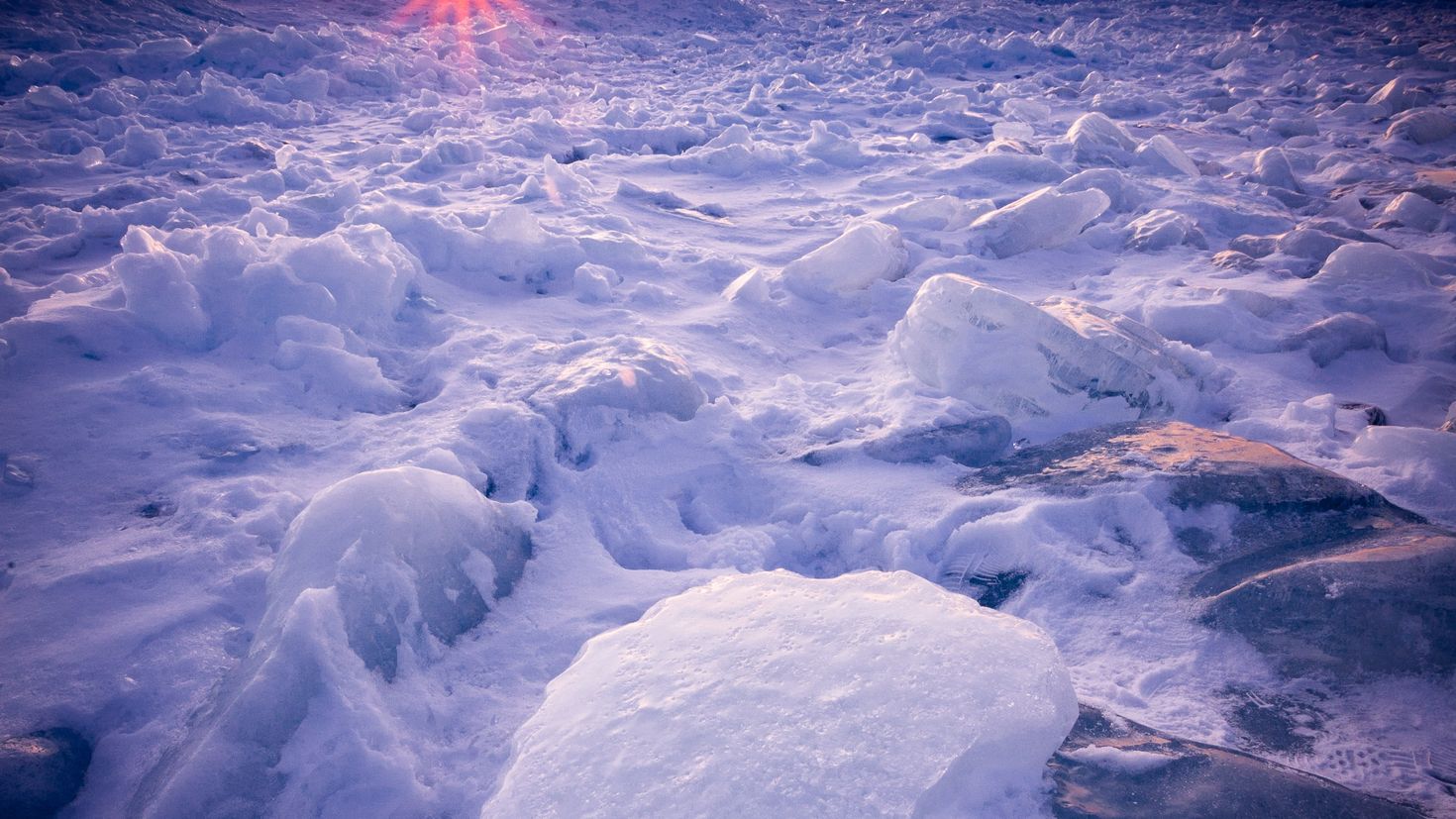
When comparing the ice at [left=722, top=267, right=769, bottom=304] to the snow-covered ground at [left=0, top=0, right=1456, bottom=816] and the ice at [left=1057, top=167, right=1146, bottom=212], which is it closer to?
the snow-covered ground at [left=0, top=0, right=1456, bottom=816]

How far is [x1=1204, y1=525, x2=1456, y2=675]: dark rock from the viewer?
1286 millimetres

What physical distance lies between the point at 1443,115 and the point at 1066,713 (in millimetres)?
6632

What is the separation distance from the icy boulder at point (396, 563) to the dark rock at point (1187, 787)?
1.13 meters

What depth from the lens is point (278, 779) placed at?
4.00 feet

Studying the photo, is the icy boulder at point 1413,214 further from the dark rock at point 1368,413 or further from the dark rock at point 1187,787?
the dark rock at point 1187,787

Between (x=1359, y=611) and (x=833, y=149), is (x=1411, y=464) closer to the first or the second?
(x=1359, y=611)

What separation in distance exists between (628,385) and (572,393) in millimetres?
166

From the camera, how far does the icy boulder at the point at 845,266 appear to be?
311 centimetres

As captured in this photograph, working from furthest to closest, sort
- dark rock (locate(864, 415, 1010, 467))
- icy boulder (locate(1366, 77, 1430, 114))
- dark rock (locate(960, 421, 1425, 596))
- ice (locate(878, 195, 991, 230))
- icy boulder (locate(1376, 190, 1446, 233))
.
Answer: icy boulder (locate(1366, 77, 1430, 114)) < ice (locate(878, 195, 991, 230)) < icy boulder (locate(1376, 190, 1446, 233)) < dark rock (locate(864, 415, 1010, 467)) < dark rock (locate(960, 421, 1425, 596))

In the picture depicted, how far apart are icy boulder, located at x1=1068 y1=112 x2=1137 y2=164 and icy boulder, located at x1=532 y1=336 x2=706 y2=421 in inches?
145

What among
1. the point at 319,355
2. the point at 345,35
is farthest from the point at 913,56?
the point at 319,355

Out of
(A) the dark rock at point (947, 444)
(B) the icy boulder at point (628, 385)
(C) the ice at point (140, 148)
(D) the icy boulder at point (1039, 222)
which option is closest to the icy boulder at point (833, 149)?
(D) the icy boulder at point (1039, 222)

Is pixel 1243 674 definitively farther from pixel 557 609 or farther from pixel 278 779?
pixel 278 779

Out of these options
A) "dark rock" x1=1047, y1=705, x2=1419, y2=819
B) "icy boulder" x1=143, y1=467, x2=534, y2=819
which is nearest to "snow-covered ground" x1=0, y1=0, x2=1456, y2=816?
"icy boulder" x1=143, y1=467, x2=534, y2=819
